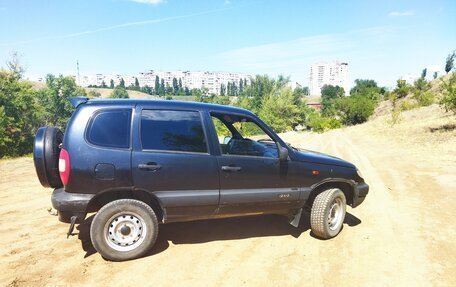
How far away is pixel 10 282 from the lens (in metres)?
3.58

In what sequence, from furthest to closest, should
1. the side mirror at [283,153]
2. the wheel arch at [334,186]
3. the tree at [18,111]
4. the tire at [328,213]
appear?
the tree at [18,111]
the wheel arch at [334,186]
the tire at [328,213]
the side mirror at [283,153]

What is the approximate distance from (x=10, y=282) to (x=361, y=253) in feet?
14.3

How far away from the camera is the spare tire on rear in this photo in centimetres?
413

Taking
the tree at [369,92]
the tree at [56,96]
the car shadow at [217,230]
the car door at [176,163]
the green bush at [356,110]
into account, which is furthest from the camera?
the tree at [369,92]

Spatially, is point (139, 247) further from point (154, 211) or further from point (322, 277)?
point (322, 277)

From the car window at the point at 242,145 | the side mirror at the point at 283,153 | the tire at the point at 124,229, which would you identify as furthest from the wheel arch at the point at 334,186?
the tire at the point at 124,229

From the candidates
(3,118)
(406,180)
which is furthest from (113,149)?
(3,118)

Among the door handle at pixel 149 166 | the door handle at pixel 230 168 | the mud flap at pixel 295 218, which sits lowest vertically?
the mud flap at pixel 295 218

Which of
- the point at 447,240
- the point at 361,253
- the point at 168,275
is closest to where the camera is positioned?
the point at 168,275

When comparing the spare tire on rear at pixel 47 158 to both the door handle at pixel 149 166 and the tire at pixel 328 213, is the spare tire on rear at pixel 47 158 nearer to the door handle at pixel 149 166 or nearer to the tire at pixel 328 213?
the door handle at pixel 149 166

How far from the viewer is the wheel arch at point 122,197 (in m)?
4.03

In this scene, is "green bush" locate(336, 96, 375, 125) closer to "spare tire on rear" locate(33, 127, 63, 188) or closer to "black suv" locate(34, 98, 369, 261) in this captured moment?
"black suv" locate(34, 98, 369, 261)

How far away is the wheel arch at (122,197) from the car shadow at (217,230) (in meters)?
0.70

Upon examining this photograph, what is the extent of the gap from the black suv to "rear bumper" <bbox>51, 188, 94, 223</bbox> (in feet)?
0.04
